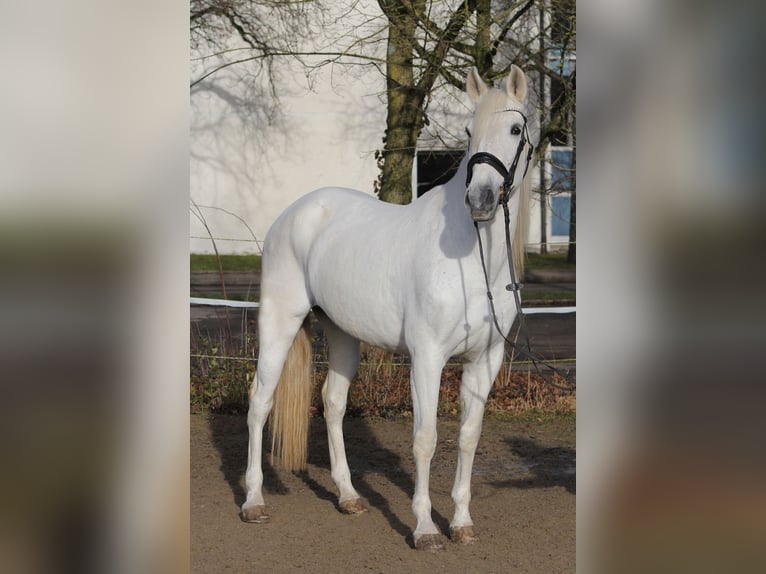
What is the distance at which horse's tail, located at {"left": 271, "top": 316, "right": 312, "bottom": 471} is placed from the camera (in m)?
4.93

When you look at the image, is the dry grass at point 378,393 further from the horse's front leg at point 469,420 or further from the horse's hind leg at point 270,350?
the horse's front leg at point 469,420

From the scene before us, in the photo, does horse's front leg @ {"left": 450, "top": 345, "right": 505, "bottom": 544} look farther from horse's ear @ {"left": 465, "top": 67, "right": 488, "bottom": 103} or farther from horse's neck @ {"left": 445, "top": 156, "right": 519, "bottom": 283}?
horse's ear @ {"left": 465, "top": 67, "right": 488, "bottom": 103}

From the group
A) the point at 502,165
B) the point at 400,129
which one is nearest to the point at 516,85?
the point at 502,165

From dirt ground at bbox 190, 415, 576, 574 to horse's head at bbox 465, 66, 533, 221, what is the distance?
1602 millimetres

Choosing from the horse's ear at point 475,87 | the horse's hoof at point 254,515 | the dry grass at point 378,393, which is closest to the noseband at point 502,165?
the horse's ear at point 475,87

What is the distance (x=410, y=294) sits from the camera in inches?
158

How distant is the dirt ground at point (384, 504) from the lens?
3.91m

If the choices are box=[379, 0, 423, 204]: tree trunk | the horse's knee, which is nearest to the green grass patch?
box=[379, 0, 423, 204]: tree trunk

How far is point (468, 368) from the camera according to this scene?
414cm

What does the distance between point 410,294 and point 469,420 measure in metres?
0.67

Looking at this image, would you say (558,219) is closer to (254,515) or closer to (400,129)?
(400,129)
